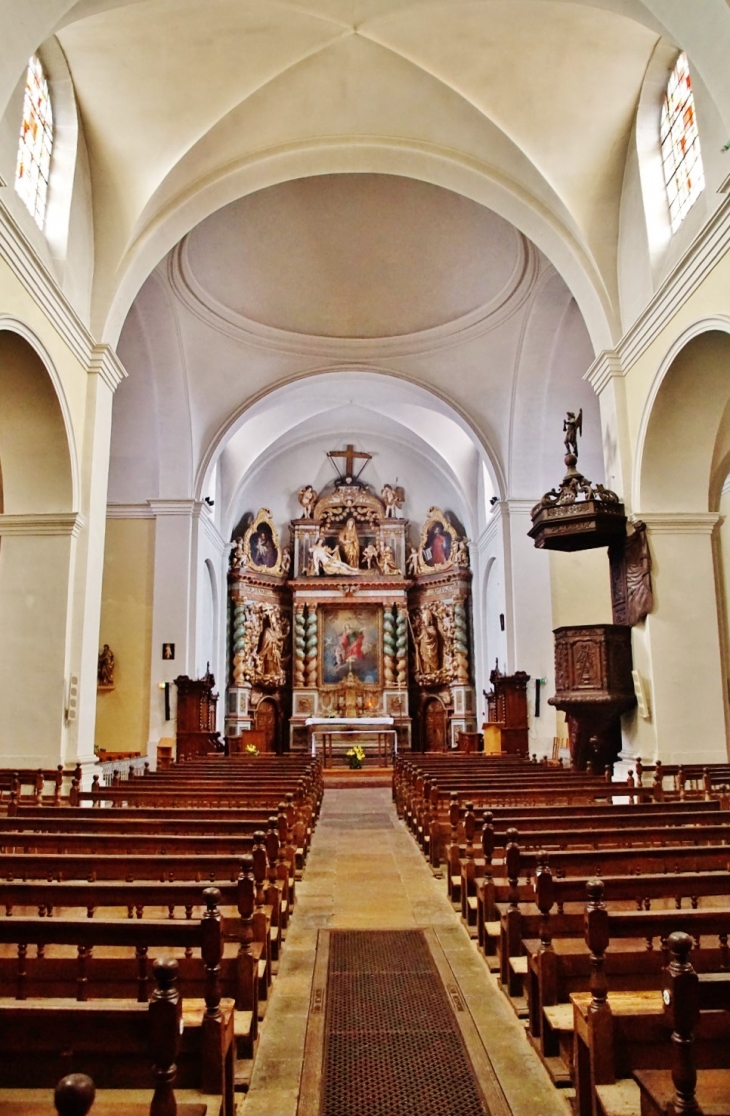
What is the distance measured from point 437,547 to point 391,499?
2.07 meters

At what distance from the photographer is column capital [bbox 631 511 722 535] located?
10727 millimetres

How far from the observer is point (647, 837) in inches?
186

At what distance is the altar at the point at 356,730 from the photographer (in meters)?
22.8

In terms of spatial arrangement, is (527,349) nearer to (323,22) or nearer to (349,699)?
(323,22)

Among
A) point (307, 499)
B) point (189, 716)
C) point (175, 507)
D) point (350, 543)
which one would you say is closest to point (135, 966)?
point (189, 716)

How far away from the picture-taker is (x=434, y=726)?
79.7ft

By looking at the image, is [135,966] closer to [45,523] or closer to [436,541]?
[45,523]

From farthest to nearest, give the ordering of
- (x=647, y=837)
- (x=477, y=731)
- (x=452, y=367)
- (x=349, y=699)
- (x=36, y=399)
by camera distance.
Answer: (x=349, y=699), (x=477, y=731), (x=452, y=367), (x=36, y=399), (x=647, y=837)

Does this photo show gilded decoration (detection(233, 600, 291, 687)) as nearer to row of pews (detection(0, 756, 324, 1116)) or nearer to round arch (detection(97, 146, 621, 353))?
round arch (detection(97, 146, 621, 353))

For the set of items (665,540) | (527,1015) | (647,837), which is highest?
(665,540)

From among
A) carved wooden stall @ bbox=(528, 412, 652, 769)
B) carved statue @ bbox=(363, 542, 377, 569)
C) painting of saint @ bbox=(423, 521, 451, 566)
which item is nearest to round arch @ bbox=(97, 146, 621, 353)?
carved wooden stall @ bbox=(528, 412, 652, 769)

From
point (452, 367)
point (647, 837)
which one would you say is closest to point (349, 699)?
point (452, 367)

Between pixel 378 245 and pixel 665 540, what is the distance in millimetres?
9625

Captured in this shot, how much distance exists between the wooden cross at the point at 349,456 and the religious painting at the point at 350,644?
4150 millimetres
